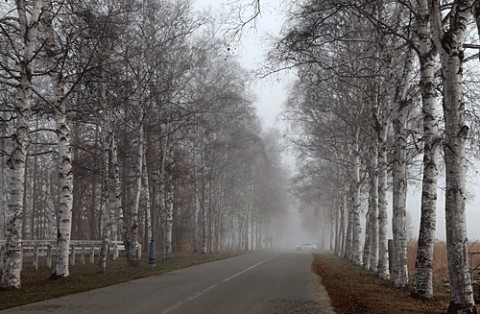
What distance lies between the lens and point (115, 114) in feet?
74.3

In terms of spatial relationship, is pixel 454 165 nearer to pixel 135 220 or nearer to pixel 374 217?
pixel 374 217

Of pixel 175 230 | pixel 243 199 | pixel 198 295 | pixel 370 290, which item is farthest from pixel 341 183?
pixel 198 295

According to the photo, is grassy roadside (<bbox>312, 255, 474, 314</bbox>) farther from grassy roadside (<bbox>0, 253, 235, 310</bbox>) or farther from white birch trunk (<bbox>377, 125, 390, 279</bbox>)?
grassy roadside (<bbox>0, 253, 235, 310</bbox>)

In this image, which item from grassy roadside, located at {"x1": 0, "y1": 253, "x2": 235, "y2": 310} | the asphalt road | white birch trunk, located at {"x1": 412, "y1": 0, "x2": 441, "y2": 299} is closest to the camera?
the asphalt road

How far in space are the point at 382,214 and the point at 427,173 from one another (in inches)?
276

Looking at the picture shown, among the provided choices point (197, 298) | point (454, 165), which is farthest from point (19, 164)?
point (454, 165)

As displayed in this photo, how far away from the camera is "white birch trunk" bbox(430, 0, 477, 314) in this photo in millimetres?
8602

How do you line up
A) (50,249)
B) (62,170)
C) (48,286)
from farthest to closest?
(50,249) → (62,170) → (48,286)

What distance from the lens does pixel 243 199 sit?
55188mm

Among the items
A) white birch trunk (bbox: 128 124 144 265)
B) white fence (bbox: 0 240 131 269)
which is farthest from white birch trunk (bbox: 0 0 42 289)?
white birch trunk (bbox: 128 124 144 265)

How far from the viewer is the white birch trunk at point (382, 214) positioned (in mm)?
17453

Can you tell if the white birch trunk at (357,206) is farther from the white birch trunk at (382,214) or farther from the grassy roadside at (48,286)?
the grassy roadside at (48,286)

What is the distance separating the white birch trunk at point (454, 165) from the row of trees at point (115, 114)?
17.7 ft

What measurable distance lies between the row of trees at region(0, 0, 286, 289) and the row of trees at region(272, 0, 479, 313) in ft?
10.5
